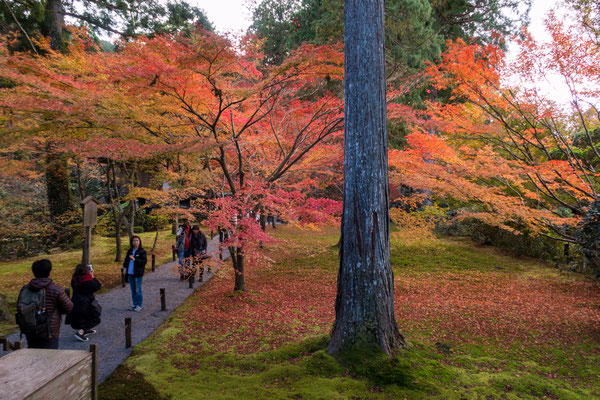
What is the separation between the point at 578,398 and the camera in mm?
3572

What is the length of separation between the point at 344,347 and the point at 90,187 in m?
20.5

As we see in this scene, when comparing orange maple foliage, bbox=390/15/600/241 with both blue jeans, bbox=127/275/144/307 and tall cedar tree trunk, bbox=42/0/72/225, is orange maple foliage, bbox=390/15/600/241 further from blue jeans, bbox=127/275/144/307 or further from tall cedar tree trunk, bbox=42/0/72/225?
tall cedar tree trunk, bbox=42/0/72/225

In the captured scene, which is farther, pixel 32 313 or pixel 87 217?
pixel 87 217

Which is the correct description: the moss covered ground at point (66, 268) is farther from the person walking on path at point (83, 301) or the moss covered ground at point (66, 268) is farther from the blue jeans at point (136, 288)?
the blue jeans at point (136, 288)

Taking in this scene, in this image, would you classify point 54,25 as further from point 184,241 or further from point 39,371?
point 39,371

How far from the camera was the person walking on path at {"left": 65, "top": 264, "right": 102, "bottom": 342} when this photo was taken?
5.13m

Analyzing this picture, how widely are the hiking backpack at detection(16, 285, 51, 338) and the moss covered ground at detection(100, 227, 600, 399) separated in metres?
1.05

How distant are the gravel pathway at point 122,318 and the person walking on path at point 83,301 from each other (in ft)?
1.17

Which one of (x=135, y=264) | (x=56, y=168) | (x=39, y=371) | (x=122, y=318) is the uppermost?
(x=56, y=168)

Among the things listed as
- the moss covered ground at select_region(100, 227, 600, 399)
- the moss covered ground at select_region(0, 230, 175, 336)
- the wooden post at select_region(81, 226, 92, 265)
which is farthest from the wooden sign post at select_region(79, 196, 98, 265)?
the moss covered ground at select_region(100, 227, 600, 399)

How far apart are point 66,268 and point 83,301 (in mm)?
7608

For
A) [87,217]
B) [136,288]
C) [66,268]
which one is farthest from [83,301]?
[66,268]

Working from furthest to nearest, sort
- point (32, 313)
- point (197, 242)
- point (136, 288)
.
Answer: point (197, 242) → point (136, 288) → point (32, 313)

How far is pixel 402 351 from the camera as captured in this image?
13.1 feet
